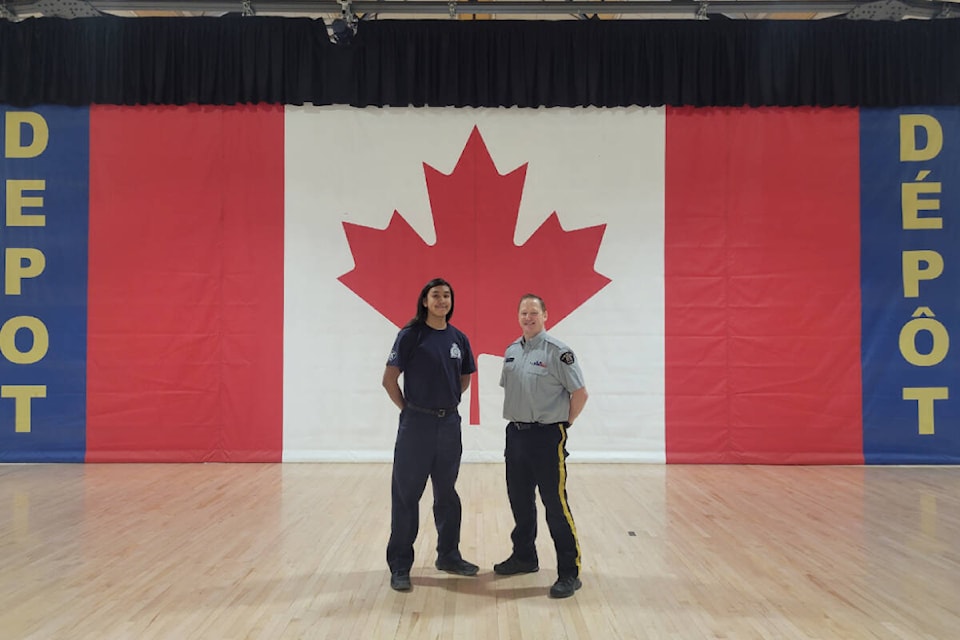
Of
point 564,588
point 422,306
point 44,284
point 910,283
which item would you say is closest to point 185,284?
point 44,284

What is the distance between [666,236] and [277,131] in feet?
12.3

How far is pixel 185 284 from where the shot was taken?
640 centimetres

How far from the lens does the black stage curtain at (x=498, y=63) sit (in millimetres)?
6402

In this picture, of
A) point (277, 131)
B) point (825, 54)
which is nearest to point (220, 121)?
point (277, 131)

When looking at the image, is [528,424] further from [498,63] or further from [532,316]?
[498,63]

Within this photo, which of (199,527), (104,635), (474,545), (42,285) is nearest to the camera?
(104,635)

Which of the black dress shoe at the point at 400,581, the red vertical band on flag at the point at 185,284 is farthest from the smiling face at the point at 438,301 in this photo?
the red vertical band on flag at the point at 185,284

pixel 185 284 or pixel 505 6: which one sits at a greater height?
pixel 505 6

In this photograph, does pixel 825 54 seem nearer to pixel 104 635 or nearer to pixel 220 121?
pixel 220 121

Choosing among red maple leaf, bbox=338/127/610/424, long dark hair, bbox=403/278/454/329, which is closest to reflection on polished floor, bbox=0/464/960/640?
long dark hair, bbox=403/278/454/329

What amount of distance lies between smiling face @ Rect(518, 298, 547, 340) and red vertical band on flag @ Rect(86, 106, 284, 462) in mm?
3807

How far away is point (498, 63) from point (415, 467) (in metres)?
4.48

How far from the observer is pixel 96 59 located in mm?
6410

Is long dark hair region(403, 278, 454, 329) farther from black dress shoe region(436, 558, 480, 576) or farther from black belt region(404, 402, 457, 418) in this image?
black dress shoe region(436, 558, 480, 576)
